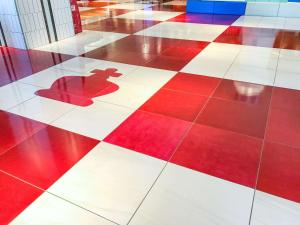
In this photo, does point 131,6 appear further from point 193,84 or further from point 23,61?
point 193,84

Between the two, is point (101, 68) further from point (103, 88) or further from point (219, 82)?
point (219, 82)

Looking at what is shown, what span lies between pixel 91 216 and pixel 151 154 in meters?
0.75

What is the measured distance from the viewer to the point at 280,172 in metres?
2.06

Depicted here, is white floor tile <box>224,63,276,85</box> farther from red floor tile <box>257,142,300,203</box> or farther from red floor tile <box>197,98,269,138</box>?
red floor tile <box>257,142,300,203</box>

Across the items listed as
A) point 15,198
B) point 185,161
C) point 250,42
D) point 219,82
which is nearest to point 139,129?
point 185,161

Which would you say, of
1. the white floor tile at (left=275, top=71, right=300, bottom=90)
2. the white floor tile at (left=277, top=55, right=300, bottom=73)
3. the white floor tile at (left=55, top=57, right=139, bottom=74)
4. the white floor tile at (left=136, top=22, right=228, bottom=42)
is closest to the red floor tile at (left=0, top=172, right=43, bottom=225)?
the white floor tile at (left=55, top=57, right=139, bottom=74)

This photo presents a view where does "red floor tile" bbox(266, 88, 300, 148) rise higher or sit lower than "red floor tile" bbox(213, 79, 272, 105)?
lower

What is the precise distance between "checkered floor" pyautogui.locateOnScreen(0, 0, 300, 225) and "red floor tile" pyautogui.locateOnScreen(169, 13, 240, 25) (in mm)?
2673

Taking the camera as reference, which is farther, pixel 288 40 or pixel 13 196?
pixel 288 40

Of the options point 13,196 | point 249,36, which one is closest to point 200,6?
point 249,36

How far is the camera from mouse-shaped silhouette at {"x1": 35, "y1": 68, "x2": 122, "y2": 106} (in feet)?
10.7

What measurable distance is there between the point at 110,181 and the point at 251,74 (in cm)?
281

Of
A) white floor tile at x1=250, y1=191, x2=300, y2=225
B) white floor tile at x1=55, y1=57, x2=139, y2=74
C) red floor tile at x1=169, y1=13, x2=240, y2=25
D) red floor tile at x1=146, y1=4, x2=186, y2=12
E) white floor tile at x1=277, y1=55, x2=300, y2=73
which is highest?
red floor tile at x1=146, y1=4, x2=186, y2=12

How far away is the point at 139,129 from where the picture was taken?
263cm
